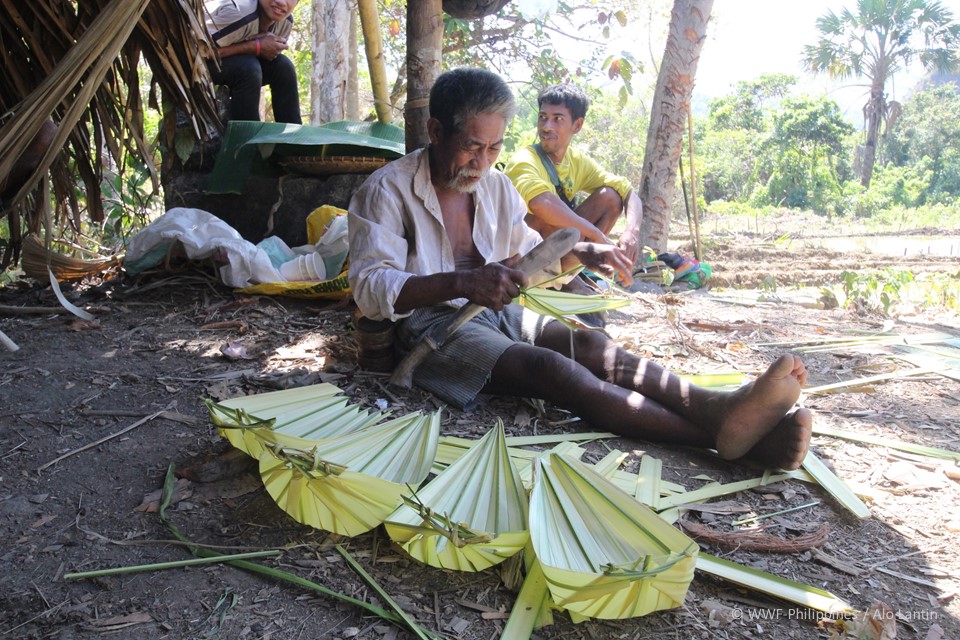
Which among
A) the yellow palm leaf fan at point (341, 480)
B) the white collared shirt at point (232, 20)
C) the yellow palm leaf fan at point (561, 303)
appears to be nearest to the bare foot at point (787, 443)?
the yellow palm leaf fan at point (561, 303)

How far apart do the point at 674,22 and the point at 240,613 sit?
5976 millimetres

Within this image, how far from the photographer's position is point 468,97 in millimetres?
2193

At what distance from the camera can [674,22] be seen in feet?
19.4

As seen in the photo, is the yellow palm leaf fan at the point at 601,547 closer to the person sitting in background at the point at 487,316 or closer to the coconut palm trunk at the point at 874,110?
the person sitting in background at the point at 487,316

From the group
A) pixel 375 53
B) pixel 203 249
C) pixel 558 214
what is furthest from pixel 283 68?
pixel 558 214

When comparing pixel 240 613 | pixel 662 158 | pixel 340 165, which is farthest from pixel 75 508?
pixel 662 158

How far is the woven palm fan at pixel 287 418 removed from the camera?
1.59 m

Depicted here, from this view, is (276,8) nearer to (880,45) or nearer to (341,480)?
(341,480)

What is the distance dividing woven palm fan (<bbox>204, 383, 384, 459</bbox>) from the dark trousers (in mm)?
2567

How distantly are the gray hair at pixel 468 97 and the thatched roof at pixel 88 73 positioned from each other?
875 mm

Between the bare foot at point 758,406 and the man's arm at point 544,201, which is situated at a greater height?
the man's arm at point 544,201

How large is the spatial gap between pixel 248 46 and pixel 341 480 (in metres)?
3.31

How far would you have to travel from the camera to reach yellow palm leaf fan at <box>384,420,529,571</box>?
4.42ft

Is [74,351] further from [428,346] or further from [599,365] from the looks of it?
[599,365]
